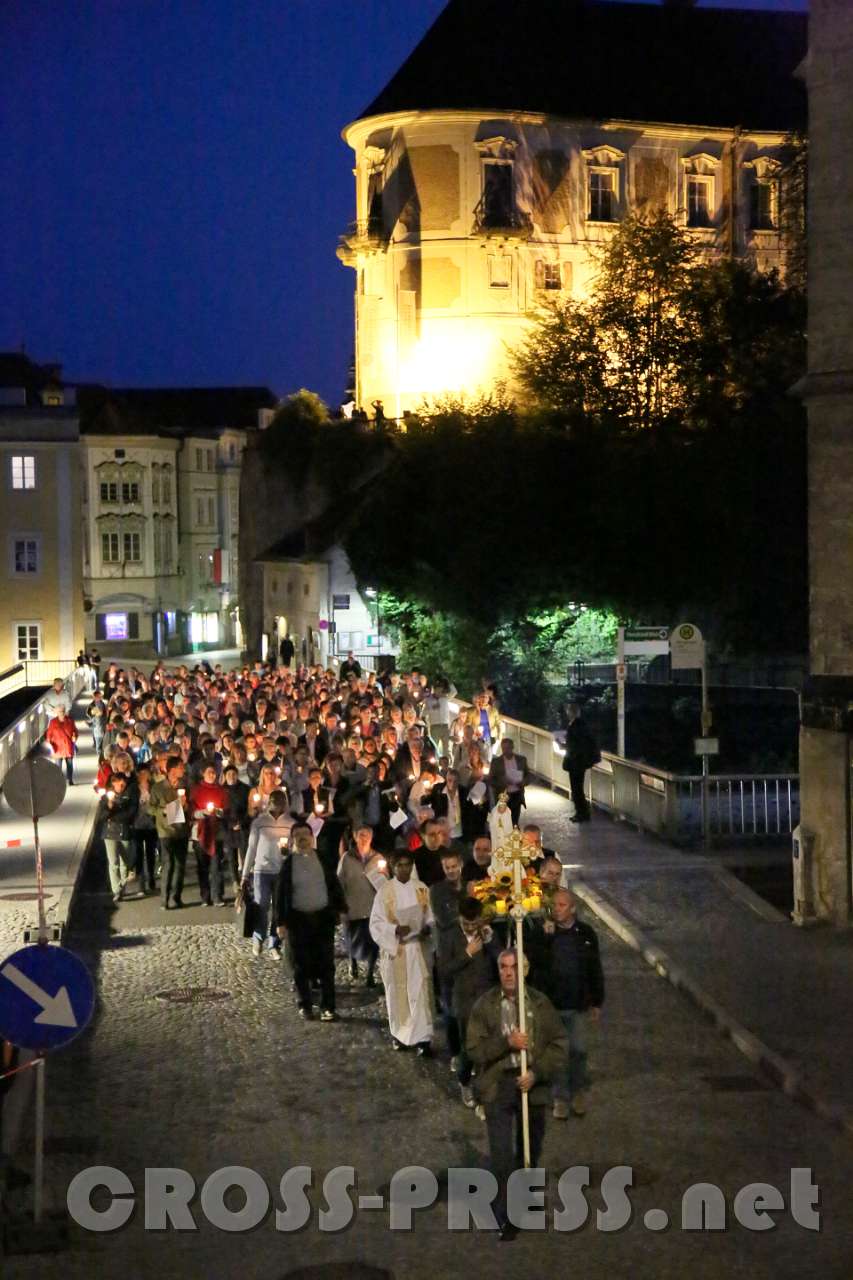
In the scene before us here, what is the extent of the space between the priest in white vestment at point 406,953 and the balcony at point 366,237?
191ft

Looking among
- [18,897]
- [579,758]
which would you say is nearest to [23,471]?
[579,758]

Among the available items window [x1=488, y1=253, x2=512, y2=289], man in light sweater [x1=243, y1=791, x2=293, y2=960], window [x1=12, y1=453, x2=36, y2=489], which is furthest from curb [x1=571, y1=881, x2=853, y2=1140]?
window [x1=12, y1=453, x2=36, y2=489]

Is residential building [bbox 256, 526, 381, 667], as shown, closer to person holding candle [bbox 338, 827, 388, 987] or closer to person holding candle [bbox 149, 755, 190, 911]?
person holding candle [bbox 149, 755, 190, 911]

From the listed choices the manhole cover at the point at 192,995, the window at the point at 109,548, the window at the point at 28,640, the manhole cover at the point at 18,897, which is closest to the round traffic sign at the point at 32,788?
the manhole cover at the point at 192,995

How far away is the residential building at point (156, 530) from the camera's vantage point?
91.6 meters

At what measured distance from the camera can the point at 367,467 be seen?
61.7m

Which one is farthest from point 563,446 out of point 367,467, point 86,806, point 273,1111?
point 273,1111

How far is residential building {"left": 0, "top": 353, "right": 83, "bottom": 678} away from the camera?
233 feet

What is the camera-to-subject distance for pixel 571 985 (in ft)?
40.4

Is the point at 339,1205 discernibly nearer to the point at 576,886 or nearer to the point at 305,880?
the point at 305,880

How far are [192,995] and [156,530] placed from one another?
259 feet

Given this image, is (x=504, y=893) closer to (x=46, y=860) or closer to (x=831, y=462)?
(x=831, y=462)

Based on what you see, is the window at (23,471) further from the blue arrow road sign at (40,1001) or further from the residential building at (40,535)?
the blue arrow road sign at (40,1001)

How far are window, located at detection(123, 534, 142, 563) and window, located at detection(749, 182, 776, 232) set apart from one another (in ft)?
118
